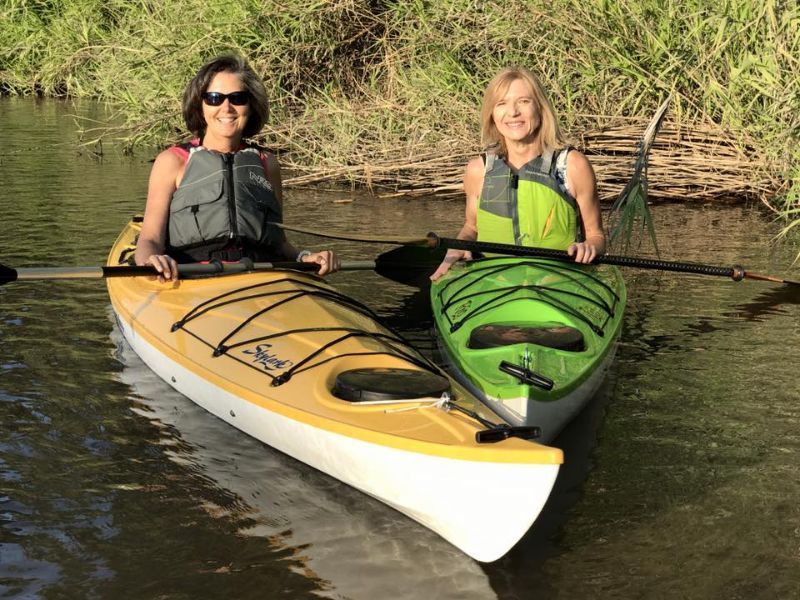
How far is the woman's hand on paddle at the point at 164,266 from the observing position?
4.17m

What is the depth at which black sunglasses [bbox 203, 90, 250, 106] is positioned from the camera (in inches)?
175

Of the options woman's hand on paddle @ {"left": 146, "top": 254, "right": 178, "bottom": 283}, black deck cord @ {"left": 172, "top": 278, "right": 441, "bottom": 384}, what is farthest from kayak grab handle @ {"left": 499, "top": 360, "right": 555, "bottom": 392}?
woman's hand on paddle @ {"left": 146, "top": 254, "right": 178, "bottom": 283}

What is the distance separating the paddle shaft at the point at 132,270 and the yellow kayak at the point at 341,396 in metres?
0.06

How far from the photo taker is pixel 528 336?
3.93 m

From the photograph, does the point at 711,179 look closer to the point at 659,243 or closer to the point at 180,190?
the point at 659,243

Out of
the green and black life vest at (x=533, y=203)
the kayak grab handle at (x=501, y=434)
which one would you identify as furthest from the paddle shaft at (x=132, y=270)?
the kayak grab handle at (x=501, y=434)

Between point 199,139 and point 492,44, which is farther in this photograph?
point 492,44

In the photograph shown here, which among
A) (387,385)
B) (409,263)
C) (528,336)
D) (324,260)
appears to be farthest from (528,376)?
(409,263)

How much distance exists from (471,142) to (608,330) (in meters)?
4.43

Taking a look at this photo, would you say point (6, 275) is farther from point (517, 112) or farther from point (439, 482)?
point (517, 112)

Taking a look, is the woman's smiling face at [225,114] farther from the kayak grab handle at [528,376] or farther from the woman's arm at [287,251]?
the kayak grab handle at [528,376]

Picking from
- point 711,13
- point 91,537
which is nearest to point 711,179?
point 711,13

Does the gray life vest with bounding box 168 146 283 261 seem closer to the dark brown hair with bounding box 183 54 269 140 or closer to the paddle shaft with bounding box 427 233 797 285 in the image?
the dark brown hair with bounding box 183 54 269 140

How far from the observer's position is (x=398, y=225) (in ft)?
25.9
